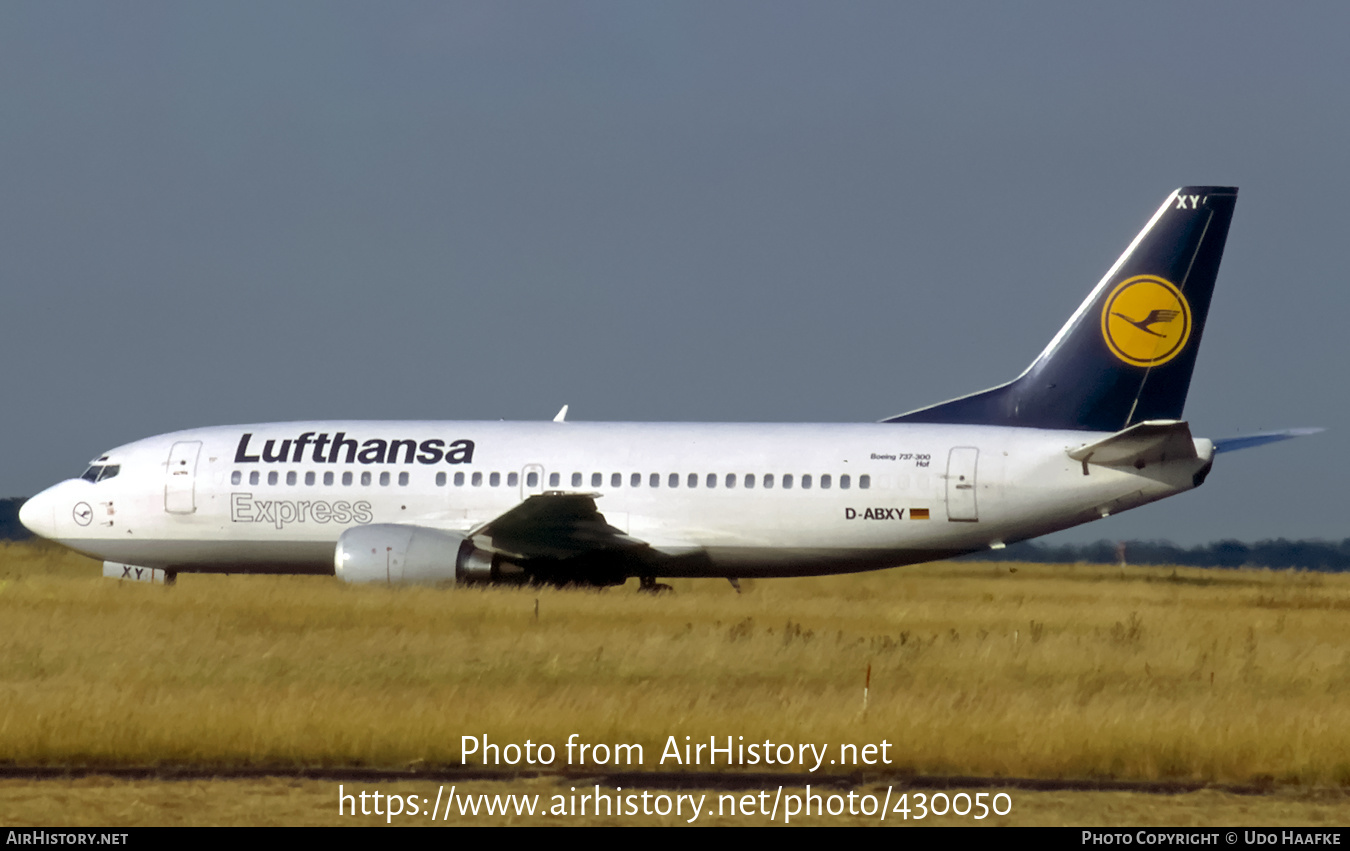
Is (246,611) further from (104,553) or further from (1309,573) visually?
(1309,573)

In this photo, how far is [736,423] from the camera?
99.1 ft

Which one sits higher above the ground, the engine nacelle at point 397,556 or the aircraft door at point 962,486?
the aircraft door at point 962,486

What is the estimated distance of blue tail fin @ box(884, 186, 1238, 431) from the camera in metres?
27.7

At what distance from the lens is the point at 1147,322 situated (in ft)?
91.5

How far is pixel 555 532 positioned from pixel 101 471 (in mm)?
9380

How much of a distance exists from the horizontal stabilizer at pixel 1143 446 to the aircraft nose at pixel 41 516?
18.6m

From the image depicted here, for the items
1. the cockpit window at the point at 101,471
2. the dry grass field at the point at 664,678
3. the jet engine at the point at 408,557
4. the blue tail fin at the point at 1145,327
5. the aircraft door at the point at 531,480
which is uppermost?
the blue tail fin at the point at 1145,327

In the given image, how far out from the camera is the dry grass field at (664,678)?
482 inches

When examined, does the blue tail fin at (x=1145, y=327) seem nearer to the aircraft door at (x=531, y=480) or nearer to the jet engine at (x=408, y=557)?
the aircraft door at (x=531, y=480)

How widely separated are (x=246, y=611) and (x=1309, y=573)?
38.0 metres

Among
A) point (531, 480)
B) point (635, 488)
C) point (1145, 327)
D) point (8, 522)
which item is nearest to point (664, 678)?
point (635, 488)

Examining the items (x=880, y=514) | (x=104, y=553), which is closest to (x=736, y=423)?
(x=880, y=514)

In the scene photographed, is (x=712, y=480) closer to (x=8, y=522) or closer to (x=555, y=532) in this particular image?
(x=555, y=532)

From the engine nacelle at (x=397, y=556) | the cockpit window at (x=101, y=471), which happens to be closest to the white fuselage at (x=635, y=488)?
the cockpit window at (x=101, y=471)
